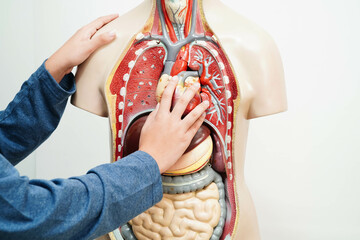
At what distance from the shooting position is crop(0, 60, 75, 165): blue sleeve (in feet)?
3.47

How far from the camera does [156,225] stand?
102 centimetres

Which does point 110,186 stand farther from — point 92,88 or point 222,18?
point 222,18

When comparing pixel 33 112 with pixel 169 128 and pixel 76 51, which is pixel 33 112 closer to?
pixel 76 51

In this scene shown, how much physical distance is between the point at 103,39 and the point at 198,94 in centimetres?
25

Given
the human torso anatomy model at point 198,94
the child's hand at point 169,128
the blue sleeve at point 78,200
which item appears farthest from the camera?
the human torso anatomy model at point 198,94

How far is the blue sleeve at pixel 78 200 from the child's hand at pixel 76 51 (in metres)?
0.33

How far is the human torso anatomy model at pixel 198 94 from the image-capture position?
3.28 ft

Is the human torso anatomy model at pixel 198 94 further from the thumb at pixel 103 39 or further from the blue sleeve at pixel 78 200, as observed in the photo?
the blue sleeve at pixel 78 200

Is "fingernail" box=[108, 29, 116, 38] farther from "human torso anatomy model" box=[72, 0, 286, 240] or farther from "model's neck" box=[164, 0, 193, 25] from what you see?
"model's neck" box=[164, 0, 193, 25]

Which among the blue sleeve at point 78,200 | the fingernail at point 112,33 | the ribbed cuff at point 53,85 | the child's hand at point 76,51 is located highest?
the fingernail at point 112,33

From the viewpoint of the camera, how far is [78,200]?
75 centimetres

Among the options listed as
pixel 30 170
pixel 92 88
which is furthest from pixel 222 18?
pixel 30 170

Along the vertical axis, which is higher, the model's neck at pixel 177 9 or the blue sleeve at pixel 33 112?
Answer: the model's neck at pixel 177 9

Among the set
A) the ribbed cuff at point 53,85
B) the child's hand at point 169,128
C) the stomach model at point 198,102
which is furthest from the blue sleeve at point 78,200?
the ribbed cuff at point 53,85
